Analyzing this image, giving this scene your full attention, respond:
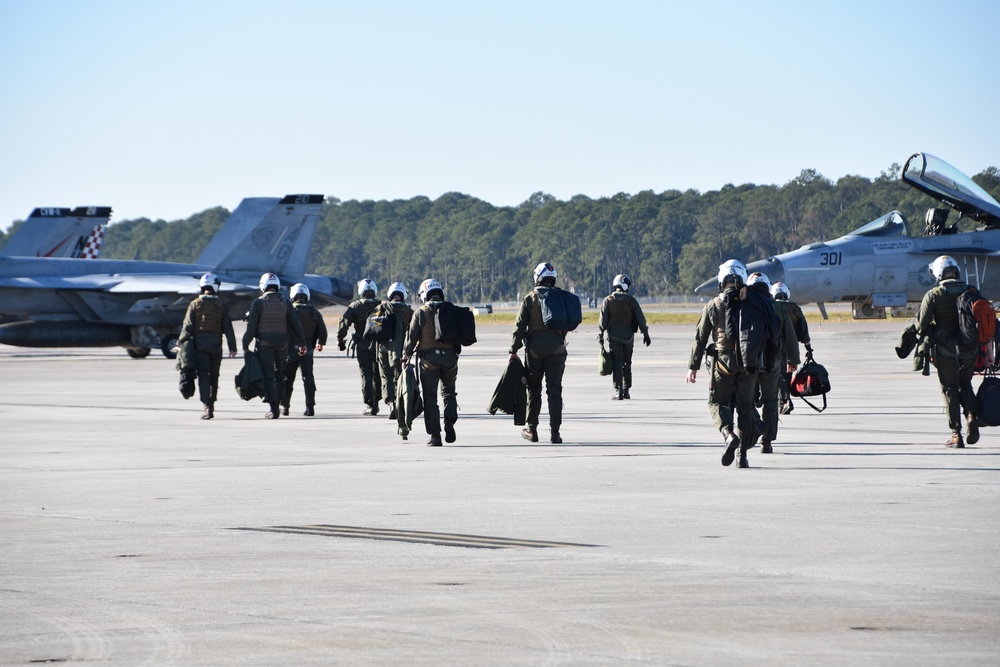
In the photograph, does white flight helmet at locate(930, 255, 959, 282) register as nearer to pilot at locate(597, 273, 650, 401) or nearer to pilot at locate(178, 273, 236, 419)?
pilot at locate(597, 273, 650, 401)

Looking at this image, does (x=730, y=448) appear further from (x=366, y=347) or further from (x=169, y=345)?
(x=169, y=345)

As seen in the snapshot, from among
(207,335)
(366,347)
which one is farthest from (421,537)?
(366,347)

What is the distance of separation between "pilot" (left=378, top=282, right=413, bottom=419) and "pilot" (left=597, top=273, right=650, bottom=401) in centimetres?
448

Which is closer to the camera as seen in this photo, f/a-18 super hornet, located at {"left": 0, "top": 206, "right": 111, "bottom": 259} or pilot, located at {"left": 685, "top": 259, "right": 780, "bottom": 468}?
pilot, located at {"left": 685, "top": 259, "right": 780, "bottom": 468}

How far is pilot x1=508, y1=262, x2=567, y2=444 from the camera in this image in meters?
14.7

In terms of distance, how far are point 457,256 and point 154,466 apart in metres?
179

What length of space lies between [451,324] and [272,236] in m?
30.7

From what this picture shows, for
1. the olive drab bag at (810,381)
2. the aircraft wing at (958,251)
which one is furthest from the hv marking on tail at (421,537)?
the aircraft wing at (958,251)

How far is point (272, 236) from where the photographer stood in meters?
44.3

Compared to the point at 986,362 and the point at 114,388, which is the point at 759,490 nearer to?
the point at 986,362

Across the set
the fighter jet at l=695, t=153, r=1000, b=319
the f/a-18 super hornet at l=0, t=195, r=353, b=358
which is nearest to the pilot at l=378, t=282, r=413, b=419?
the fighter jet at l=695, t=153, r=1000, b=319

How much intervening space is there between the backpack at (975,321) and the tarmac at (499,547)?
1.05 metres

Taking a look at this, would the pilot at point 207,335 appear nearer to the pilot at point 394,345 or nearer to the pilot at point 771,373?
the pilot at point 394,345

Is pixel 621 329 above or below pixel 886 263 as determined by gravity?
below
